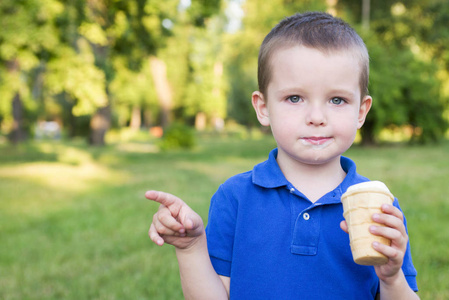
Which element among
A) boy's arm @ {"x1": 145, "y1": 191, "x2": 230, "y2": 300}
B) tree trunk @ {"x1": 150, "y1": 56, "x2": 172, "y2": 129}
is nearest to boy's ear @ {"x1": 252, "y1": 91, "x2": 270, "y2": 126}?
boy's arm @ {"x1": 145, "y1": 191, "x2": 230, "y2": 300}

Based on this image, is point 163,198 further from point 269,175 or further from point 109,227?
point 109,227

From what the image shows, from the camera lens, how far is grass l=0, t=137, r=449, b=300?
454 centimetres

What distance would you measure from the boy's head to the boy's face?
3 centimetres

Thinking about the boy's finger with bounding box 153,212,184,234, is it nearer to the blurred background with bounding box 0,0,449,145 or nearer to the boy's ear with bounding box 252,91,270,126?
the boy's ear with bounding box 252,91,270,126

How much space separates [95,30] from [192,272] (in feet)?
34.0

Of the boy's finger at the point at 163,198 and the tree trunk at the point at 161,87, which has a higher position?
the boy's finger at the point at 163,198

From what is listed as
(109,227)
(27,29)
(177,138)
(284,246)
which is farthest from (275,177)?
(177,138)

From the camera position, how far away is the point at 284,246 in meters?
1.79

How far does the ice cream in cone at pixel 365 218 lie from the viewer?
1501 mm

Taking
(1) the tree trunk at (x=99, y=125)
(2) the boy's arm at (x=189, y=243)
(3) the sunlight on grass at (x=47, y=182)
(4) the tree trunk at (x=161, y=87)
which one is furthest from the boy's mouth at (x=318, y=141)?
(4) the tree trunk at (x=161, y=87)

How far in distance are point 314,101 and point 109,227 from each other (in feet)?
18.0

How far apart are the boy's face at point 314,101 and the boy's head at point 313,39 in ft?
0.09

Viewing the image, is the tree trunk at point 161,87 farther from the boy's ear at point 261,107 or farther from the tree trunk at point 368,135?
the boy's ear at point 261,107

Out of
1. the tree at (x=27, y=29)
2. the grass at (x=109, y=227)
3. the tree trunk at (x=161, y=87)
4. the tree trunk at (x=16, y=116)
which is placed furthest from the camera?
the tree trunk at (x=161, y=87)
